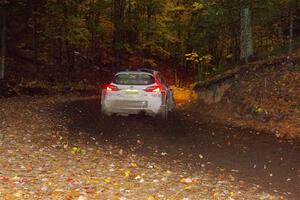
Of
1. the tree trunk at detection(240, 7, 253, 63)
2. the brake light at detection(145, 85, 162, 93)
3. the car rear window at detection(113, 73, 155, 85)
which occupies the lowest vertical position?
the brake light at detection(145, 85, 162, 93)

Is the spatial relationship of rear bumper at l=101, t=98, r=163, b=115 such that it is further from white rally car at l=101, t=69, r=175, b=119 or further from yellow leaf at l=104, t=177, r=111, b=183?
yellow leaf at l=104, t=177, r=111, b=183

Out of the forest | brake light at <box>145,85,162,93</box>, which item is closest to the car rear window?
brake light at <box>145,85,162,93</box>

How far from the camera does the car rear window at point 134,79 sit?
16828 mm

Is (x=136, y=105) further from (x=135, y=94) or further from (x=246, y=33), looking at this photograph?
(x=246, y=33)

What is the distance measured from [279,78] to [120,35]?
23037 mm

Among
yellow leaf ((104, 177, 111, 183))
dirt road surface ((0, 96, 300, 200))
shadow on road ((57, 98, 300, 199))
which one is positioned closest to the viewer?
dirt road surface ((0, 96, 300, 200))

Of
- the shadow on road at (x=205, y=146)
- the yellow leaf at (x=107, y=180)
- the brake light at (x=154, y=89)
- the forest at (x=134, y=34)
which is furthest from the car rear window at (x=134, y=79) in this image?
the yellow leaf at (x=107, y=180)

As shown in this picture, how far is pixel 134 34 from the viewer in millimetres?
45906

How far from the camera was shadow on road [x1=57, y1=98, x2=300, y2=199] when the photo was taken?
10.2m

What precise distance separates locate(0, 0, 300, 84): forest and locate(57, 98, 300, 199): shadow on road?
281 inches

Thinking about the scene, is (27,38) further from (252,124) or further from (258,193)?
(258,193)

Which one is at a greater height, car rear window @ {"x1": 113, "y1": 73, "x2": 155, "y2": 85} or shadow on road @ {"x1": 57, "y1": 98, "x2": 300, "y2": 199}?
car rear window @ {"x1": 113, "y1": 73, "x2": 155, "y2": 85}

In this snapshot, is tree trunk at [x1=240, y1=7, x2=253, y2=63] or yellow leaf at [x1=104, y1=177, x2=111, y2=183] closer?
yellow leaf at [x1=104, y1=177, x2=111, y2=183]

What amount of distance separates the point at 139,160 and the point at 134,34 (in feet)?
117
